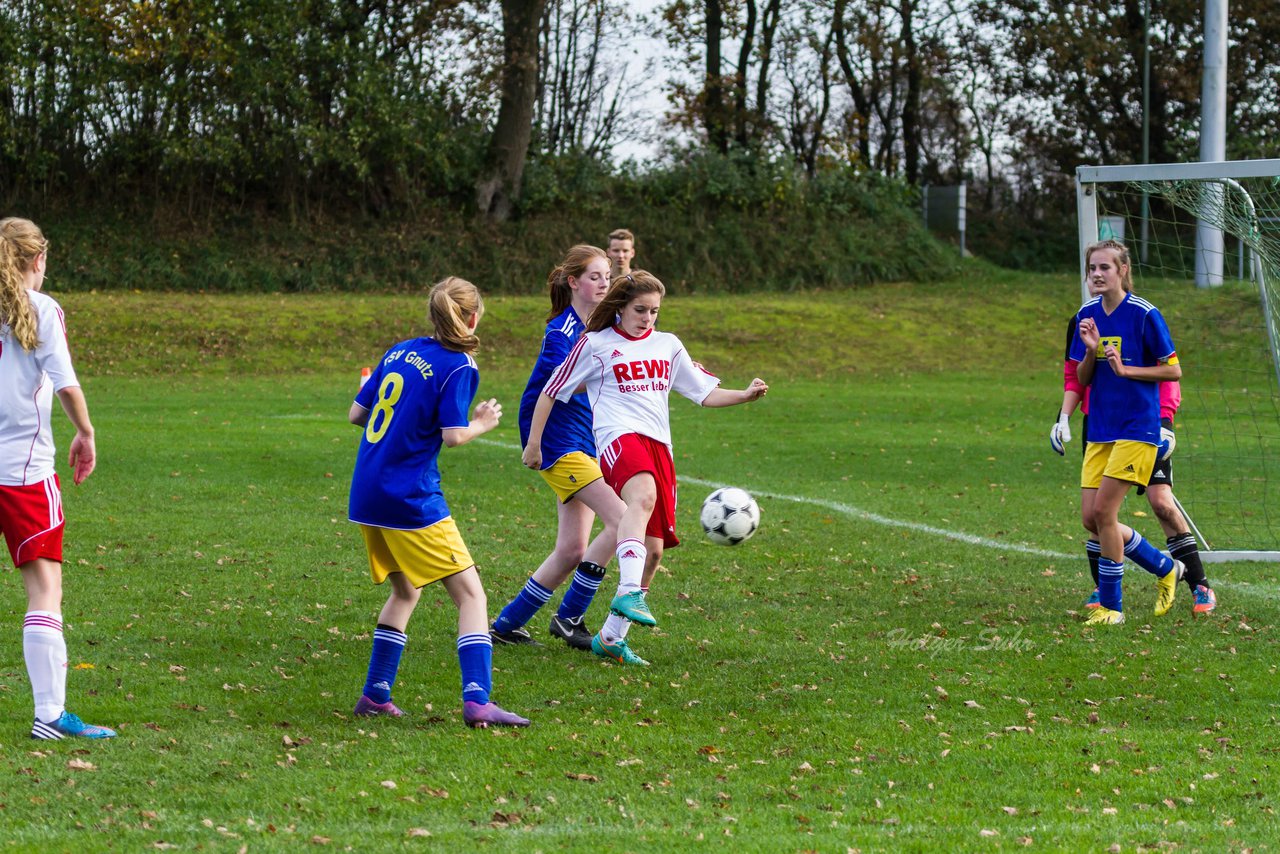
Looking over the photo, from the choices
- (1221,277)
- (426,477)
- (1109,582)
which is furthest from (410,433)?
(1221,277)

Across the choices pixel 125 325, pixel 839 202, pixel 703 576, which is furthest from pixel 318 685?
pixel 839 202

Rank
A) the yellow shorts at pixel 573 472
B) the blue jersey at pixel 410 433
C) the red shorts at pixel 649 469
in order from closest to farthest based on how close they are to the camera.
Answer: the blue jersey at pixel 410 433, the red shorts at pixel 649 469, the yellow shorts at pixel 573 472

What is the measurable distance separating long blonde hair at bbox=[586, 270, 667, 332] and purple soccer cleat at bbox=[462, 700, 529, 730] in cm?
193

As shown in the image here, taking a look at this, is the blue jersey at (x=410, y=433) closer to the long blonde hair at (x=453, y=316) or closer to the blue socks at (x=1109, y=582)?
the long blonde hair at (x=453, y=316)

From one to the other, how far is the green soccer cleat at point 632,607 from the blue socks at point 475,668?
2.53ft

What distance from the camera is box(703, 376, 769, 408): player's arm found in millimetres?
6312

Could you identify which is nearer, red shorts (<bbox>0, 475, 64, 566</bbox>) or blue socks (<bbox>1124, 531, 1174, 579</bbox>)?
red shorts (<bbox>0, 475, 64, 566</bbox>)

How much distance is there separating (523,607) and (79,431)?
7.93 feet

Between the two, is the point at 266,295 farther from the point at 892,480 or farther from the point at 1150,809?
the point at 1150,809

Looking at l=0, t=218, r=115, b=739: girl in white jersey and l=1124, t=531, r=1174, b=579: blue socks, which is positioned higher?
l=0, t=218, r=115, b=739: girl in white jersey

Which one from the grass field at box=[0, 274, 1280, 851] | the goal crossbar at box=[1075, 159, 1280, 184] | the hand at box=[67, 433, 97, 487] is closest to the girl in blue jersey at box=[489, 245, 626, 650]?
the grass field at box=[0, 274, 1280, 851]

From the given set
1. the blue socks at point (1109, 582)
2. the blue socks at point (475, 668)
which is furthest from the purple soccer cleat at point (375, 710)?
the blue socks at point (1109, 582)

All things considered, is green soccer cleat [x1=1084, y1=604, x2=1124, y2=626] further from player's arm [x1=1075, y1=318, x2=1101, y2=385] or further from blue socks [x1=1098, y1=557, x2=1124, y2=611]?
player's arm [x1=1075, y1=318, x2=1101, y2=385]

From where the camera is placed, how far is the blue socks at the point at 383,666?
17.4 feet
